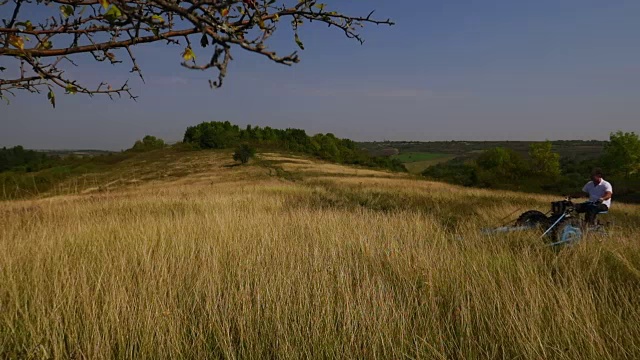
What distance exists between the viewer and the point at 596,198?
929 cm

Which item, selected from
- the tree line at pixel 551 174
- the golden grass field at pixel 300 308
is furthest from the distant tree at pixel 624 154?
the golden grass field at pixel 300 308

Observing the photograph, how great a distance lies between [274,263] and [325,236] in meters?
1.61

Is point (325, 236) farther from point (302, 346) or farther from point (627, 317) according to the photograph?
point (627, 317)

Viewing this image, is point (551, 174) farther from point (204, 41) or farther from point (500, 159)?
point (204, 41)

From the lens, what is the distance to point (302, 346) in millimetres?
2238

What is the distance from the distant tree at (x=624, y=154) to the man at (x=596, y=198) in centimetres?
5942

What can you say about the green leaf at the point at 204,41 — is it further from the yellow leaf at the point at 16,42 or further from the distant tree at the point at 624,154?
the distant tree at the point at 624,154

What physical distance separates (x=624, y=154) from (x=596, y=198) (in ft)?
204

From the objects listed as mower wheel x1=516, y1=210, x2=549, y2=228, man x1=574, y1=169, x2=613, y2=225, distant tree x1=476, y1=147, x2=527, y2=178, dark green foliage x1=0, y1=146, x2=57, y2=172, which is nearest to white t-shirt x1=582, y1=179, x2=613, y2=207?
man x1=574, y1=169, x2=613, y2=225

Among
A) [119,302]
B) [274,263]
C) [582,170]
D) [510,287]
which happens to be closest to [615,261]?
[510,287]

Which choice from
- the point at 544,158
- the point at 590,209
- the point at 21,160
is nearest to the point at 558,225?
the point at 590,209

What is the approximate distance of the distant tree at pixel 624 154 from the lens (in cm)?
5541

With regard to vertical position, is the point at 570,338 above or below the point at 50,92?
below

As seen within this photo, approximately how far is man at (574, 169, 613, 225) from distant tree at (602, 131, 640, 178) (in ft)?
195
